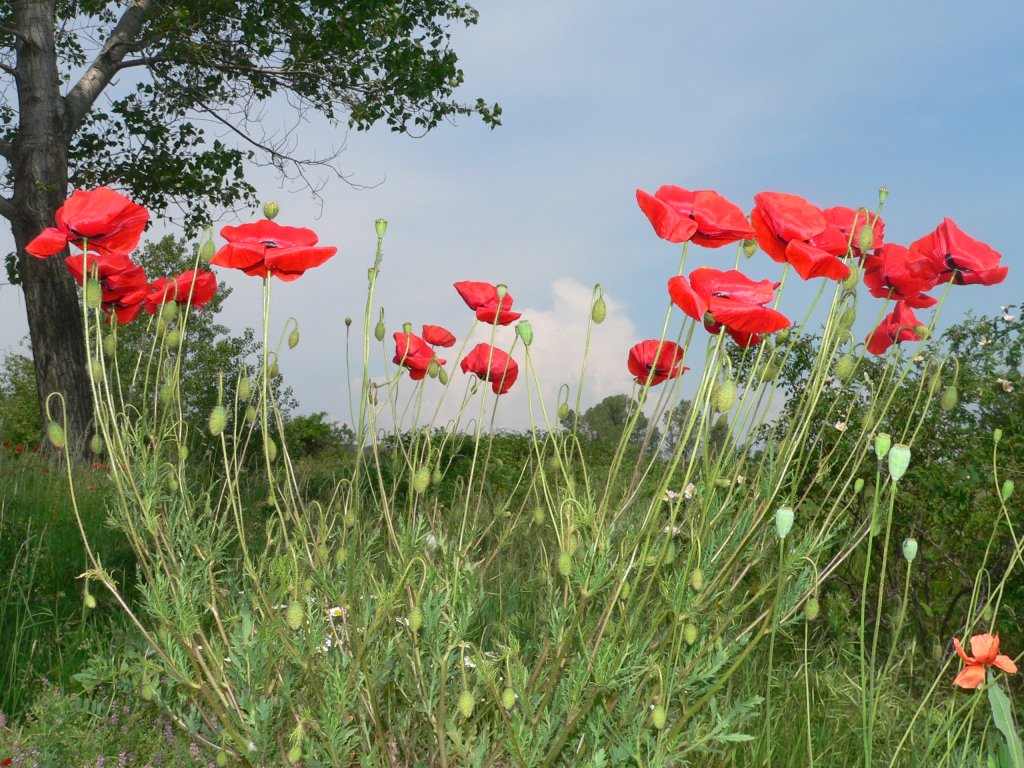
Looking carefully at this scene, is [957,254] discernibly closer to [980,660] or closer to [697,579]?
[980,660]

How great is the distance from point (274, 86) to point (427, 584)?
9.10 m

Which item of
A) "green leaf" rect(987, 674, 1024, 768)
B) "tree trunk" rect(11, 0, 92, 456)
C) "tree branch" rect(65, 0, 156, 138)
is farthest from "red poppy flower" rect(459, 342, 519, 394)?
"tree branch" rect(65, 0, 156, 138)

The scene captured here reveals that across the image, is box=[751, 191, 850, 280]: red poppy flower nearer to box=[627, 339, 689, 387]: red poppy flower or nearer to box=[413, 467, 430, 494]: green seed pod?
box=[627, 339, 689, 387]: red poppy flower

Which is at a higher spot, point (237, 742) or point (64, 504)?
point (237, 742)

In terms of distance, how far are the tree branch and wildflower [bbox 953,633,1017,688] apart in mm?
9805

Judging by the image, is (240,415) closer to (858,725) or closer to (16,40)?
(16,40)

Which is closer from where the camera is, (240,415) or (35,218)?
(35,218)

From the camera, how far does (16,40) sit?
31.6ft

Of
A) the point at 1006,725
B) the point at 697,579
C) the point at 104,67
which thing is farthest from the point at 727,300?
the point at 104,67

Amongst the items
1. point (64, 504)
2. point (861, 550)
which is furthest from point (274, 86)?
point (861, 550)

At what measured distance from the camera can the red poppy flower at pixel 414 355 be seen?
261 cm

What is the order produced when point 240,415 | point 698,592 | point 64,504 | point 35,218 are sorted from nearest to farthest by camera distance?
point 698,592
point 64,504
point 35,218
point 240,415

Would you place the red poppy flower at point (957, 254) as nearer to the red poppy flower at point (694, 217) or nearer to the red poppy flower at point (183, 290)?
the red poppy flower at point (694, 217)

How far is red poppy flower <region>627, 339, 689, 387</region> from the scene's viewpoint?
236 centimetres
